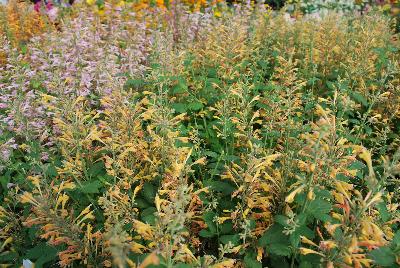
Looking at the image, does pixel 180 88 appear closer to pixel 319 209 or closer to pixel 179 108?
pixel 179 108

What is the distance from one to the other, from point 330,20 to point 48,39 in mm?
3748

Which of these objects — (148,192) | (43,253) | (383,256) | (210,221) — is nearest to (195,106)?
(148,192)

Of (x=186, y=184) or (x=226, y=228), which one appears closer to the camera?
(x=186, y=184)

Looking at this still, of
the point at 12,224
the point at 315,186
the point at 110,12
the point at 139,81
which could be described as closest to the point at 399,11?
the point at 110,12

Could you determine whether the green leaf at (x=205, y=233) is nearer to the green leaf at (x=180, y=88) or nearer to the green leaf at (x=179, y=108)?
the green leaf at (x=179, y=108)

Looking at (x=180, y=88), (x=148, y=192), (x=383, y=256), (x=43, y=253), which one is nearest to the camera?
(x=383, y=256)

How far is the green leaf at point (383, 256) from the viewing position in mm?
1570

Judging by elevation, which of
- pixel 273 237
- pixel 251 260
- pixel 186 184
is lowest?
pixel 251 260

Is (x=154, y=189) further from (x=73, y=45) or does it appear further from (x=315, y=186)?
(x=73, y=45)

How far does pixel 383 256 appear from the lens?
5.23 feet

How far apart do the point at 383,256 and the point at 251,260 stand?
668mm

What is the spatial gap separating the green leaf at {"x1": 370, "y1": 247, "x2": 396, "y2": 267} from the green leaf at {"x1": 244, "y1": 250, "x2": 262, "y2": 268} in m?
0.59

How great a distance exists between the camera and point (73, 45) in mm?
3744

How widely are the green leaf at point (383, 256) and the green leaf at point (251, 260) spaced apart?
590mm
